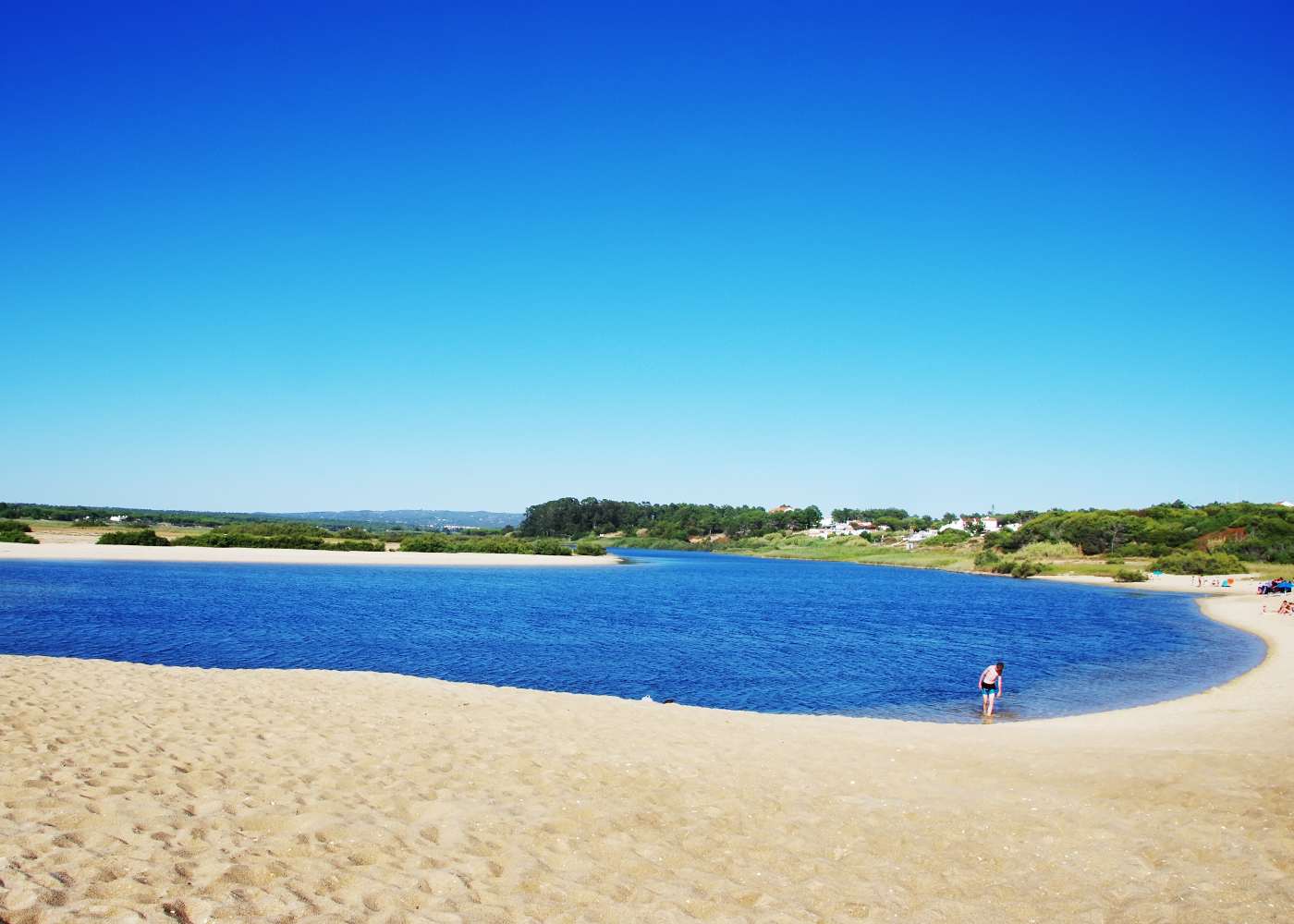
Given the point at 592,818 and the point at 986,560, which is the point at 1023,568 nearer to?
the point at 986,560

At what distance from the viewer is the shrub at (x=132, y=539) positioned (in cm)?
9438

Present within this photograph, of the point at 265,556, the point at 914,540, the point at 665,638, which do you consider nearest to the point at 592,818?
the point at 665,638

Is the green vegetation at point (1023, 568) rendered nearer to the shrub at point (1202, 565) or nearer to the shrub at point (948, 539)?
the shrub at point (1202, 565)

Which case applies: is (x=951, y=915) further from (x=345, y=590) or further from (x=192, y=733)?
(x=345, y=590)

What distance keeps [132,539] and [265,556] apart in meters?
16.6

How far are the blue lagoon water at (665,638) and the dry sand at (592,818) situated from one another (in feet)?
28.5

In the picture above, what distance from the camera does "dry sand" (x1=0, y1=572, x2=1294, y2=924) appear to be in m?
6.70

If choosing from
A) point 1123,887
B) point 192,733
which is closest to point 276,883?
point 192,733

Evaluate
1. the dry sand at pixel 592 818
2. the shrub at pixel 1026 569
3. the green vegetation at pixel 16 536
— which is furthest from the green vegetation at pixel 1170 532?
the green vegetation at pixel 16 536

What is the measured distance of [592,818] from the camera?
9.24 meters

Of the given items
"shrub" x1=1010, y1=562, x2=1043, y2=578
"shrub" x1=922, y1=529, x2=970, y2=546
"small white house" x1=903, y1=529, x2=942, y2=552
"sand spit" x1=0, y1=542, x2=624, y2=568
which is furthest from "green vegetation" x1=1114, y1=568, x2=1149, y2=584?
"small white house" x1=903, y1=529, x2=942, y2=552

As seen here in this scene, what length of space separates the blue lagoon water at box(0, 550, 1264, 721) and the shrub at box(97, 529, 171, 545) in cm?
2733

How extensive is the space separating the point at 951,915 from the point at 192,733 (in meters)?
10.3

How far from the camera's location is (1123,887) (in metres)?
7.89
